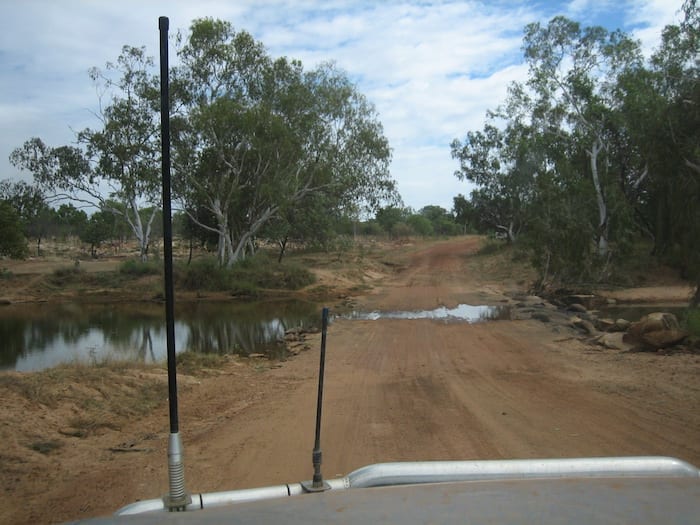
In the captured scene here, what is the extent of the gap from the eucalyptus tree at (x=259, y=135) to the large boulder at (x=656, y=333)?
937 inches

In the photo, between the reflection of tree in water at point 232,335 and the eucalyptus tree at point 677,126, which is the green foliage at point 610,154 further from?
the reflection of tree in water at point 232,335

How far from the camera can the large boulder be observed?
41.2 feet

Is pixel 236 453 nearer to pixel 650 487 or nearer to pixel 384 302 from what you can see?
pixel 650 487

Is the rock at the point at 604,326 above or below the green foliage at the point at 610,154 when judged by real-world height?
below

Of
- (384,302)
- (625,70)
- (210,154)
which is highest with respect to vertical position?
(625,70)

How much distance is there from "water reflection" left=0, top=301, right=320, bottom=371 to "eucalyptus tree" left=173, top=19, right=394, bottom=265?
7.70 meters

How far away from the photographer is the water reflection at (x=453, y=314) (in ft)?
69.6

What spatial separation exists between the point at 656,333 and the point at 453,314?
10195mm

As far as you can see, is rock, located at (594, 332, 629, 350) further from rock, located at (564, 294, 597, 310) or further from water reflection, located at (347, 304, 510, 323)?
rock, located at (564, 294, 597, 310)

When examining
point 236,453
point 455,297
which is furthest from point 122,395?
point 455,297

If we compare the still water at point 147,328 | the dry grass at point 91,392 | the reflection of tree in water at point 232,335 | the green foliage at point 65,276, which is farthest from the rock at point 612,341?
the green foliage at point 65,276

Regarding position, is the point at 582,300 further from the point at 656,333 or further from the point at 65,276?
the point at 65,276

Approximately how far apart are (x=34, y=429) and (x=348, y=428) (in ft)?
12.3

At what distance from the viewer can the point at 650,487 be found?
94.6 inches
